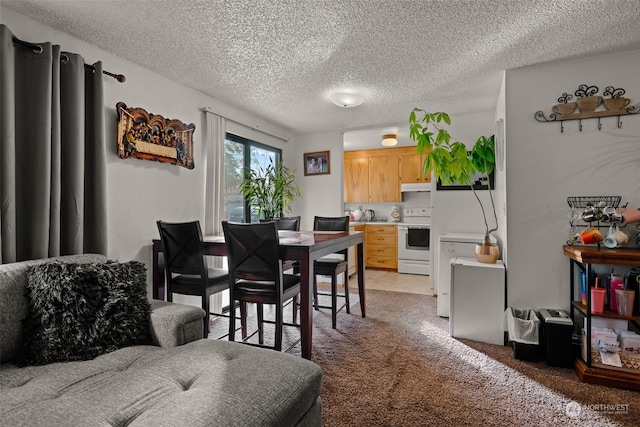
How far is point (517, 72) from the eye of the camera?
2.71 meters

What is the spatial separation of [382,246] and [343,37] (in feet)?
14.0

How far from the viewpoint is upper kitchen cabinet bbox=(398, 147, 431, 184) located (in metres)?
5.92

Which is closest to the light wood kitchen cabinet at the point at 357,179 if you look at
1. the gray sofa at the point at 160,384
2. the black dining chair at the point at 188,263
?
the black dining chair at the point at 188,263

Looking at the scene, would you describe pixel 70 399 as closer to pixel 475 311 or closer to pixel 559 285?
pixel 475 311

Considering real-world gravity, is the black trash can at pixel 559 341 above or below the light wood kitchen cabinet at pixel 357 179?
below

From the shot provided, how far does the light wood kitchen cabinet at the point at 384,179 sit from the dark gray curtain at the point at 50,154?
4.78 m

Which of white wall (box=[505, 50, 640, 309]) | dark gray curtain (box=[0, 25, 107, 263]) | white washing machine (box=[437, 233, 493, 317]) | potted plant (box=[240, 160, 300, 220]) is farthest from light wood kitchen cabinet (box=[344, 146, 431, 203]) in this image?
dark gray curtain (box=[0, 25, 107, 263])

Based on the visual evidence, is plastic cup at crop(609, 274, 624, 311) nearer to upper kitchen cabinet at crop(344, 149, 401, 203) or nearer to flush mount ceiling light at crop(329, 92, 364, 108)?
flush mount ceiling light at crop(329, 92, 364, 108)

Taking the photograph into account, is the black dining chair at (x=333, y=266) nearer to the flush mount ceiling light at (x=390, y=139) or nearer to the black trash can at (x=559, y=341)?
the black trash can at (x=559, y=341)

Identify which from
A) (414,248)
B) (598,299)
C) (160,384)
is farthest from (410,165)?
(160,384)

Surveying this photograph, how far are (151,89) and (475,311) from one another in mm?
3382

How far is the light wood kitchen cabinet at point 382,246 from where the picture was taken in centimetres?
588

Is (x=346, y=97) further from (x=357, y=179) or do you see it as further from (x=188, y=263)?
(x=357, y=179)

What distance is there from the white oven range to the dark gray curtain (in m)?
4.48
